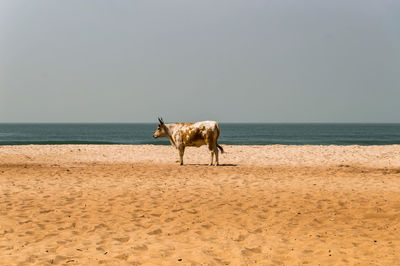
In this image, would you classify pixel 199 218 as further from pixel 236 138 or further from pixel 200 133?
pixel 236 138

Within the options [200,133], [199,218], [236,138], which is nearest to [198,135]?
[200,133]

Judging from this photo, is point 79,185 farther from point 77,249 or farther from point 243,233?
point 243,233

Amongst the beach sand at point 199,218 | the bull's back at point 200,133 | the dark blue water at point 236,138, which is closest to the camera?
the beach sand at point 199,218

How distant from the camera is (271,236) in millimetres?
6977

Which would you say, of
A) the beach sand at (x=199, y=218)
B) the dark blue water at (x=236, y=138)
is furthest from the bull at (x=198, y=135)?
the dark blue water at (x=236, y=138)

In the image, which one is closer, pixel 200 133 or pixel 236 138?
pixel 200 133

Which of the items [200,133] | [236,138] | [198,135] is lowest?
[236,138]

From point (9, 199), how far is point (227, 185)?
6.49 m

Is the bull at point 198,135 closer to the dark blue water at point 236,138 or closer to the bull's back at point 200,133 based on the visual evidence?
the bull's back at point 200,133

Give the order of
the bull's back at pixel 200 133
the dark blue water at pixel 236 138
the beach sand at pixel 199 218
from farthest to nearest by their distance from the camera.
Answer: the dark blue water at pixel 236 138
the bull's back at pixel 200 133
the beach sand at pixel 199 218

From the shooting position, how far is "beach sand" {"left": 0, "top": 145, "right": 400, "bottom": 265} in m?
5.94

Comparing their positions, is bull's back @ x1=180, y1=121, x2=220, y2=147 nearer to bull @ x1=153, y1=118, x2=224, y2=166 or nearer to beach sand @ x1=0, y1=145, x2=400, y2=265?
bull @ x1=153, y1=118, x2=224, y2=166

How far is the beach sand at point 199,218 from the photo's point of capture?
594 cm

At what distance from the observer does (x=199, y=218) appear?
323 inches
